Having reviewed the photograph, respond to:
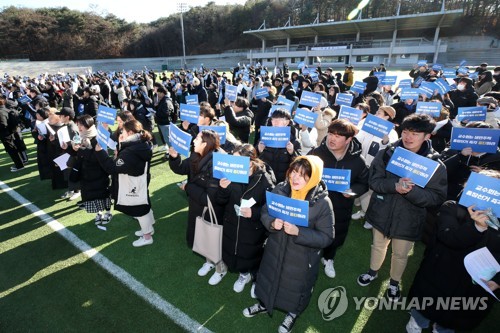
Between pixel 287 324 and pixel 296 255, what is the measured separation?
3.08 feet

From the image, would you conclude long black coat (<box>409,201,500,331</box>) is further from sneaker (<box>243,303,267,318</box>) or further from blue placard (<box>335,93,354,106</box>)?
blue placard (<box>335,93,354,106</box>)

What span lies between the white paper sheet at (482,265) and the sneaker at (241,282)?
2507mm

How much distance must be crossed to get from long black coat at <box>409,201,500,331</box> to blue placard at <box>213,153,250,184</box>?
190 centimetres

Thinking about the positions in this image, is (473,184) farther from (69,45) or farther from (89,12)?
(89,12)

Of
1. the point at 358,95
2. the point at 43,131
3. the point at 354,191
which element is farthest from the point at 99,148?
the point at 358,95

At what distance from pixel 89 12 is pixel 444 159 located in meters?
87.3

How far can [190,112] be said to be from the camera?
5348mm

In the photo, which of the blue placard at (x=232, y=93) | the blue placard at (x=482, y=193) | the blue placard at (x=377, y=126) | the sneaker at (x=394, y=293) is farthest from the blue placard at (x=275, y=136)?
the blue placard at (x=232, y=93)

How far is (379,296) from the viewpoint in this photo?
3672 mm

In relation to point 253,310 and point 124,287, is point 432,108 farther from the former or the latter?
point 124,287

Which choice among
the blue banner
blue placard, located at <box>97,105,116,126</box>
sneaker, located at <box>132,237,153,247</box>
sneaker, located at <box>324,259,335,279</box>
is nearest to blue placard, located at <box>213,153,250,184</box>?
the blue banner

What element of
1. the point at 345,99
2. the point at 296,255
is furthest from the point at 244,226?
the point at 345,99

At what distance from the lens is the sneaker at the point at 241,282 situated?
3707 mm

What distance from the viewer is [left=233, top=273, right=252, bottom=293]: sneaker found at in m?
3.71
